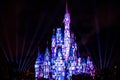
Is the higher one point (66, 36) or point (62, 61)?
point (66, 36)

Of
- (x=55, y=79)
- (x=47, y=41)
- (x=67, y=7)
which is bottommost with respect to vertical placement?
(x=55, y=79)

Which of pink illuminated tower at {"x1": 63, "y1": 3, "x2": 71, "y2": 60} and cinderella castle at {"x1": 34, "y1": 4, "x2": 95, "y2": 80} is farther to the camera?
pink illuminated tower at {"x1": 63, "y1": 3, "x2": 71, "y2": 60}

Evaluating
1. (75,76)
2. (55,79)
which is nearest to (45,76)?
(55,79)

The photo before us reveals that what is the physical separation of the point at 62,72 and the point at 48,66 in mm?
4273

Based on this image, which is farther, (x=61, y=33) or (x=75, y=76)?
(x=61, y=33)

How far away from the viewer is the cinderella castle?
70312mm

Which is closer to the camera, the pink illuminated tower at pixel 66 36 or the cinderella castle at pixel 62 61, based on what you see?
the cinderella castle at pixel 62 61

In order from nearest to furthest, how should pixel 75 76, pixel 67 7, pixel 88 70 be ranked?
pixel 75 76, pixel 88 70, pixel 67 7

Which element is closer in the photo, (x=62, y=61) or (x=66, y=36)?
(x=62, y=61)

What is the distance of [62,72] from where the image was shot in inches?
2768

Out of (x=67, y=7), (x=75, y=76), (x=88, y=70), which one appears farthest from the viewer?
(x=67, y=7)

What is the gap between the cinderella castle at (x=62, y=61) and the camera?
231 ft

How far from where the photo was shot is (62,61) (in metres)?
71.8

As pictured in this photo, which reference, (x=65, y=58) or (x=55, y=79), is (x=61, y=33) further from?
(x=55, y=79)
